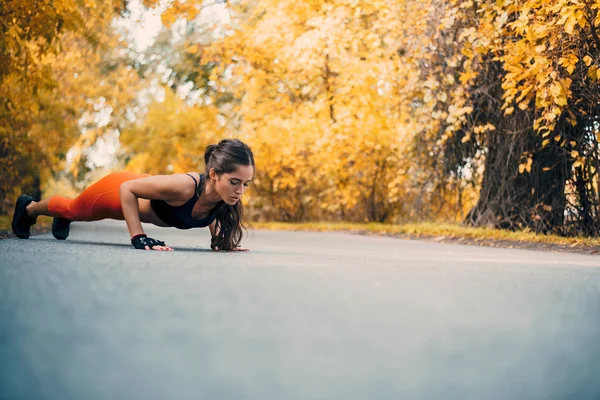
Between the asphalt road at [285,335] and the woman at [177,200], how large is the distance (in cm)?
175

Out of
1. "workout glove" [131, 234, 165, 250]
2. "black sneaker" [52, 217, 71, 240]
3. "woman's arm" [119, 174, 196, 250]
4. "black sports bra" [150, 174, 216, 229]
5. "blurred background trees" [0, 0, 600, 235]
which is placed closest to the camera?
"workout glove" [131, 234, 165, 250]

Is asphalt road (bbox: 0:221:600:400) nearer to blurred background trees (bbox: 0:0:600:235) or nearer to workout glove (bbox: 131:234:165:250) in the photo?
workout glove (bbox: 131:234:165:250)

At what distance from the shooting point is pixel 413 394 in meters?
1.92

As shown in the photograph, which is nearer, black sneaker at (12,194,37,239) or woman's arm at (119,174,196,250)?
woman's arm at (119,174,196,250)

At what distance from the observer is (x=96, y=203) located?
21.3ft

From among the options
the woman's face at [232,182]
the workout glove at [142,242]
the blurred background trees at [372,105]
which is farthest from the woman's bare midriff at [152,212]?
the blurred background trees at [372,105]

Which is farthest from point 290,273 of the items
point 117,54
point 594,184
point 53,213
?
point 117,54

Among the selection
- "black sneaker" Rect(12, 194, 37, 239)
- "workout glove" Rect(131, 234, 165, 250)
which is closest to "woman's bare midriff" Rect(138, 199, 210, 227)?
"workout glove" Rect(131, 234, 165, 250)

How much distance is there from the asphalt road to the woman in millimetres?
1752

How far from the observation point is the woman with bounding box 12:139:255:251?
592 centimetres

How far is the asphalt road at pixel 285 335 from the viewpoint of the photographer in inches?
77.0

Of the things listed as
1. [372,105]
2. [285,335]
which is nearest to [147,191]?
[285,335]

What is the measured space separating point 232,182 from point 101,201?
4.10 feet

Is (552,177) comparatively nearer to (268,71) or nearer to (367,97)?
(367,97)
